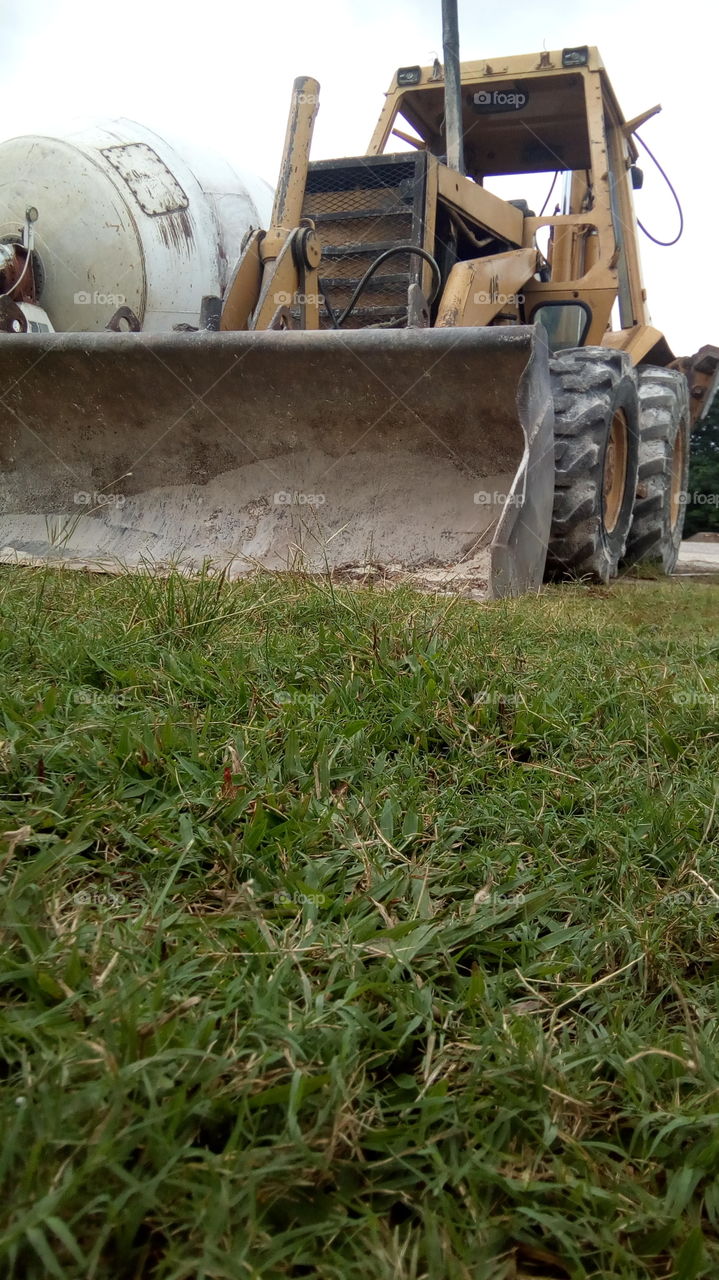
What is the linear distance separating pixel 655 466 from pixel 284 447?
8.16ft

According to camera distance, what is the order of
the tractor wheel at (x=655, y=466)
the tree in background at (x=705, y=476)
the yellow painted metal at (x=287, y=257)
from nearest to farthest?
1. the yellow painted metal at (x=287, y=257)
2. the tractor wheel at (x=655, y=466)
3. the tree in background at (x=705, y=476)

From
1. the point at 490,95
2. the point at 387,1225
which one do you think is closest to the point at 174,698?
the point at 387,1225

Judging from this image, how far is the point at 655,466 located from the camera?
18.5 ft

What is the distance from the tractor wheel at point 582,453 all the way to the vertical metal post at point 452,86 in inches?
50.3

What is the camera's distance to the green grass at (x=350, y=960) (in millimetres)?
875

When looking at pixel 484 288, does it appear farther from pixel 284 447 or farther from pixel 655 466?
pixel 284 447

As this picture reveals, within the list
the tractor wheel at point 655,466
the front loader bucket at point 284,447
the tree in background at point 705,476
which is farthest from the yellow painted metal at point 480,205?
the tree in background at point 705,476

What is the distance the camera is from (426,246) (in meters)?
4.87

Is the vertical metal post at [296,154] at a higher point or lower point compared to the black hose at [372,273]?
higher

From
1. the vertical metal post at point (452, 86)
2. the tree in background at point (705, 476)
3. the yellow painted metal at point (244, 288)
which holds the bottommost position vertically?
the tree in background at point (705, 476)

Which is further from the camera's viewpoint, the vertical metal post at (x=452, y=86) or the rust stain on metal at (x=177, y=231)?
the rust stain on metal at (x=177, y=231)

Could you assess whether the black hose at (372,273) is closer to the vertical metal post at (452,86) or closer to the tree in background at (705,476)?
the vertical metal post at (452,86)

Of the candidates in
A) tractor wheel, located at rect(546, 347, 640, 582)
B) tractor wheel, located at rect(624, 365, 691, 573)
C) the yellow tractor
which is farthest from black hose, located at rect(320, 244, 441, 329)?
tractor wheel, located at rect(624, 365, 691, 573)

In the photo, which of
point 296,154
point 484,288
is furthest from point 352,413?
point 296,154
